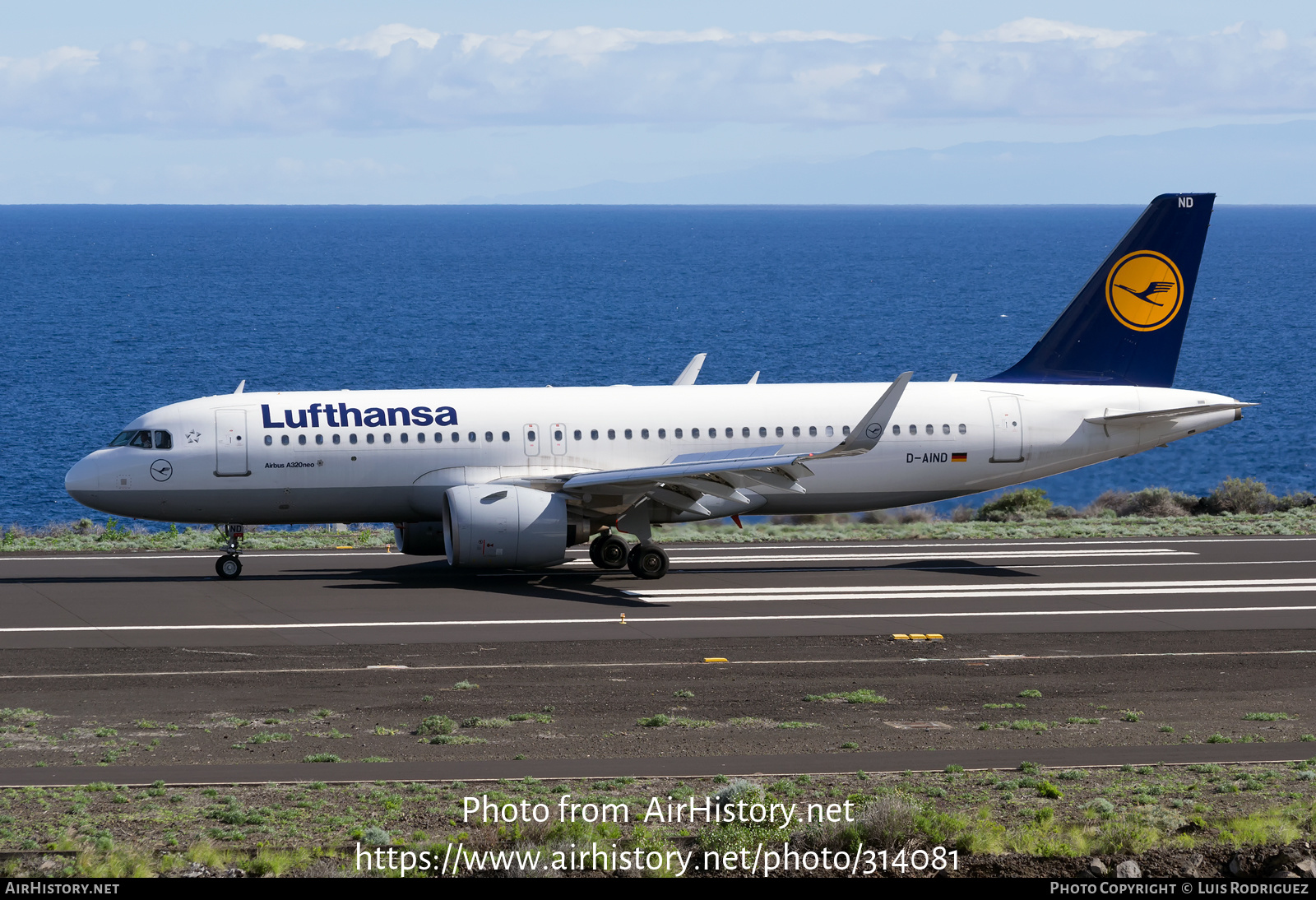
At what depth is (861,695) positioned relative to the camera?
19625 mm

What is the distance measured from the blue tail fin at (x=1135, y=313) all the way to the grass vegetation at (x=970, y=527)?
5.81 meters

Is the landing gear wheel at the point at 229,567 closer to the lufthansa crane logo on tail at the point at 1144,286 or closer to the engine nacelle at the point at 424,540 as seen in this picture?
the engine nacelle at the point at 424,540

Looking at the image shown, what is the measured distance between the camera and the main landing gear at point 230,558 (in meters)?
30.5

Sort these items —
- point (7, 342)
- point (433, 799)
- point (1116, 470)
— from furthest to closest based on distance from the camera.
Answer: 1. point (7, 342)
2. point (1116, 470)
3. point (433, 799)

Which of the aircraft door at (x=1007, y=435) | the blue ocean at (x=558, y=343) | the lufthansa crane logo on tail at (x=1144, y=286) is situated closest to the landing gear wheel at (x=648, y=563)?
the blue ocean at (x=558, y=343)

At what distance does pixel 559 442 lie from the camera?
100 ft

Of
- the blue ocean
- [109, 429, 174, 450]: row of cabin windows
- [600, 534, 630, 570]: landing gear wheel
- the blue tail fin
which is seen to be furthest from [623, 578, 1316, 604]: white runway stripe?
[109, 429, 174, 450]: row of cabin windows

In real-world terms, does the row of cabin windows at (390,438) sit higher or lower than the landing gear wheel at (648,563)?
higher

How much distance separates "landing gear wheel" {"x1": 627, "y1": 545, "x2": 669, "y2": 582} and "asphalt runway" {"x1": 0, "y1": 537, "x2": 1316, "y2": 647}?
553 millimetres

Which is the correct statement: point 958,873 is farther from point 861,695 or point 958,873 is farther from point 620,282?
point 620,282

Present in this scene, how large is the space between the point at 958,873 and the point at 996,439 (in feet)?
66.5

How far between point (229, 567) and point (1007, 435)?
17.1 meters

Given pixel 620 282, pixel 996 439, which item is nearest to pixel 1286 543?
pixel 996 439

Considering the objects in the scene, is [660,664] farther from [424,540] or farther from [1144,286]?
[1144,286]
